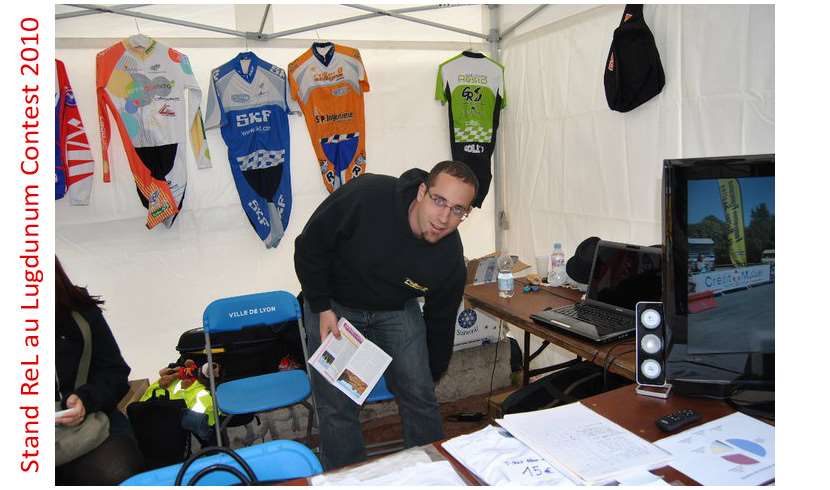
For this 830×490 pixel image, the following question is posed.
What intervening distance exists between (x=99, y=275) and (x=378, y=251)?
2230mm

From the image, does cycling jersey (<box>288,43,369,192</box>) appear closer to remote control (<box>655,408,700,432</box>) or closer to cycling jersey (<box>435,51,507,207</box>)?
cycling jersey (<box>435,51,507,207</box>)

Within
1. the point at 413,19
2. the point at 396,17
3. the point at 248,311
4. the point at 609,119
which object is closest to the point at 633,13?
the point at 609,119

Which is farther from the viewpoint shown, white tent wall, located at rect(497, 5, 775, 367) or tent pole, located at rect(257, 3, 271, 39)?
tent pole, located at rect(257, 3, 271, 39)

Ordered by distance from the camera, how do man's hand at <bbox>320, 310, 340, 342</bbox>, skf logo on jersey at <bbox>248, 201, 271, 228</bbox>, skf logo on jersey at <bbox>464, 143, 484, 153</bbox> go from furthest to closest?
skf logo on jersey at <bbox>464, 143, 484, 153</bbox> < skf logo on jersey at <bbox>248, 201, 271, 228</bbox> < man's hand at <bbox>320, 310, 340, 342</bbox>

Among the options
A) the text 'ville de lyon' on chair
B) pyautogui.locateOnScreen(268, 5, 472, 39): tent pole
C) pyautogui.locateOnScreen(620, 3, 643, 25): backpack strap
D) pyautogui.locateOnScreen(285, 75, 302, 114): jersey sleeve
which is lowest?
the text 'ville de lyon' on chair

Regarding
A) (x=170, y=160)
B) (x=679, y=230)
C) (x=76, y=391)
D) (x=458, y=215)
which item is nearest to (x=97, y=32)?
(x=170, y=160)

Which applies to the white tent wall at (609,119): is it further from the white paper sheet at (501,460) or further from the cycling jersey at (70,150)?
the cycling jersey at (70,150)

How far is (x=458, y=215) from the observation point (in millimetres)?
1746

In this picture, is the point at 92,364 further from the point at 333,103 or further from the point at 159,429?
the point at 333,103

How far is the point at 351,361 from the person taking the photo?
1956 millimetres

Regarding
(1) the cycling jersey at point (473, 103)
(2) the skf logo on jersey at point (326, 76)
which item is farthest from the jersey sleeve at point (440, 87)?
(2) the skf logo on jersey at point (326, 76)

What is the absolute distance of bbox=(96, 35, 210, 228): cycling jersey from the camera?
3.12 m

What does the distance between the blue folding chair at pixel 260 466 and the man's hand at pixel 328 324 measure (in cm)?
96

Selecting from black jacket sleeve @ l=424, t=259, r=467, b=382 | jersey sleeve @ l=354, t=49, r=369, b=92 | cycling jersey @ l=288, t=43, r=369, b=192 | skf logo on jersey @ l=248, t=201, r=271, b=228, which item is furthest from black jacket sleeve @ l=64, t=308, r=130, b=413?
jersey sleeve @ l=354, t=49, r=369, b=92
